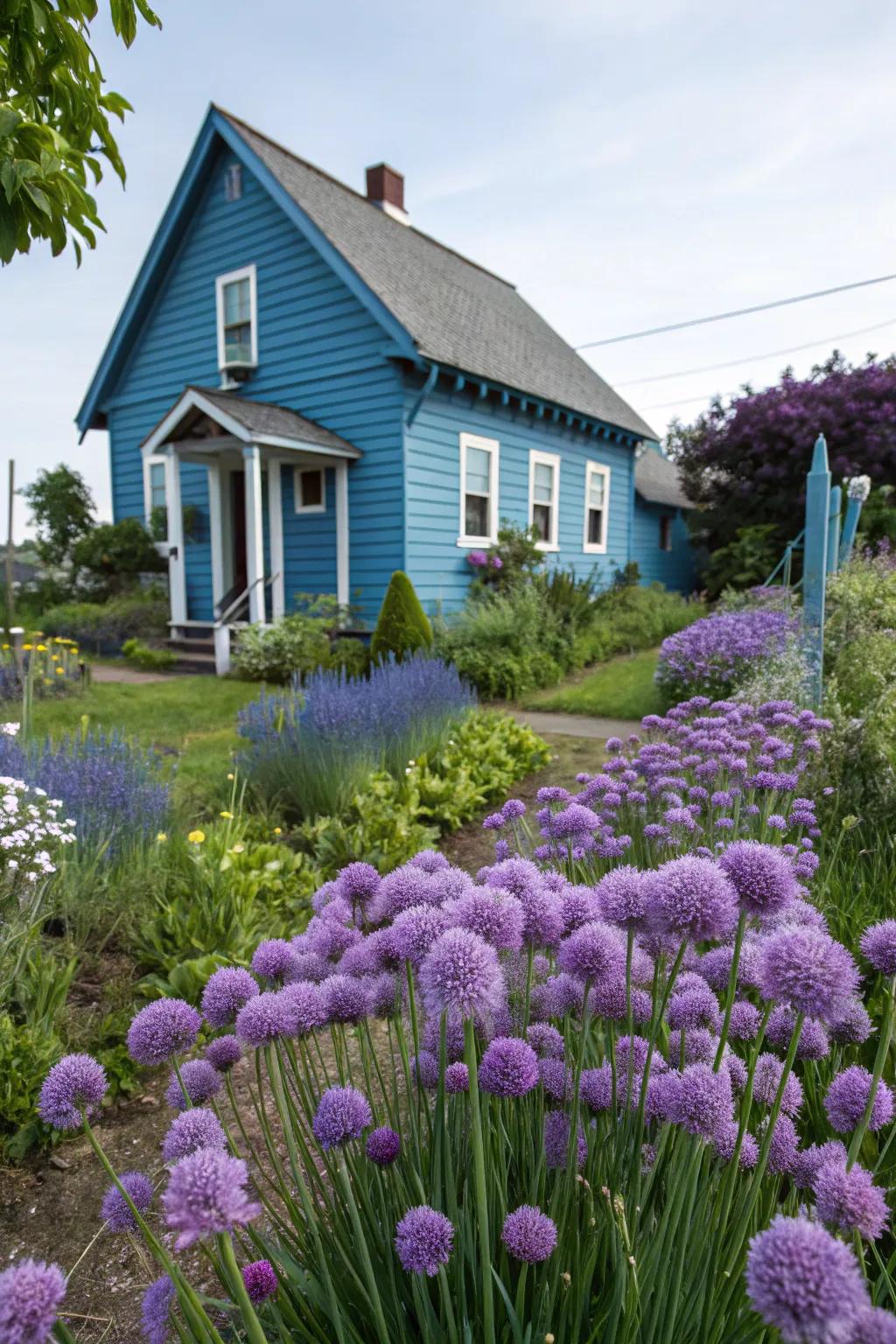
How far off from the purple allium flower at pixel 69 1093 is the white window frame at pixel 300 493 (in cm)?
1119

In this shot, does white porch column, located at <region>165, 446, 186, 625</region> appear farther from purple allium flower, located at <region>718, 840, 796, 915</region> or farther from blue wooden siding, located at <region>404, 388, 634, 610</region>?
purple allium flower, located at <region>718, 840, 796, 915</region>

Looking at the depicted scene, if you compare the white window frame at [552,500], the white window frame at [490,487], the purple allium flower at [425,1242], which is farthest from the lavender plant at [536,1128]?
the white window frame at [552,500]

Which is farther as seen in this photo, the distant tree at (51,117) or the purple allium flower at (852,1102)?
the distant tree at (51,117)

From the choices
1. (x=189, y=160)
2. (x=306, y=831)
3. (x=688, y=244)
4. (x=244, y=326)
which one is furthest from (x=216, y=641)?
(x=688, y=244)

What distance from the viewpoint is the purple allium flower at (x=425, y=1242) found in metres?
0.89

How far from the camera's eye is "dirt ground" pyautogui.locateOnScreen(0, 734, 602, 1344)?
1.60 metres

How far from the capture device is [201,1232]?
2.21ft

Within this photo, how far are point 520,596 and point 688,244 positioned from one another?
10614mm

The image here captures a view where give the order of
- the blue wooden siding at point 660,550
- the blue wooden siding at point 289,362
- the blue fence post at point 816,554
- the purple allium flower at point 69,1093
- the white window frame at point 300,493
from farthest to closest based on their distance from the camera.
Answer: the blue wooden siding at point 660,550
the white window frame at point 300,493
the blue wooden siding at point 289,362
the blue fence post at point 816,554
the purple allium flower at point 69,1093

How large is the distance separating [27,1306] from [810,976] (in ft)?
2.91

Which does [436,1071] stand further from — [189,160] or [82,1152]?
[189,160]

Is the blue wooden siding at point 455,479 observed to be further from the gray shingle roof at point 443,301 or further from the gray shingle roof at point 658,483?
the gray shingle roof at point 658,483

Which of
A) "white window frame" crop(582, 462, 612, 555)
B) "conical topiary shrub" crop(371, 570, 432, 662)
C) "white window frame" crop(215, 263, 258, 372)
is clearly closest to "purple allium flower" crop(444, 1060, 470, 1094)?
"conical topiary shrub" crop(371, 570, 432, 662)

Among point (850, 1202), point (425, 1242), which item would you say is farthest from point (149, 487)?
point (850, 1202)
